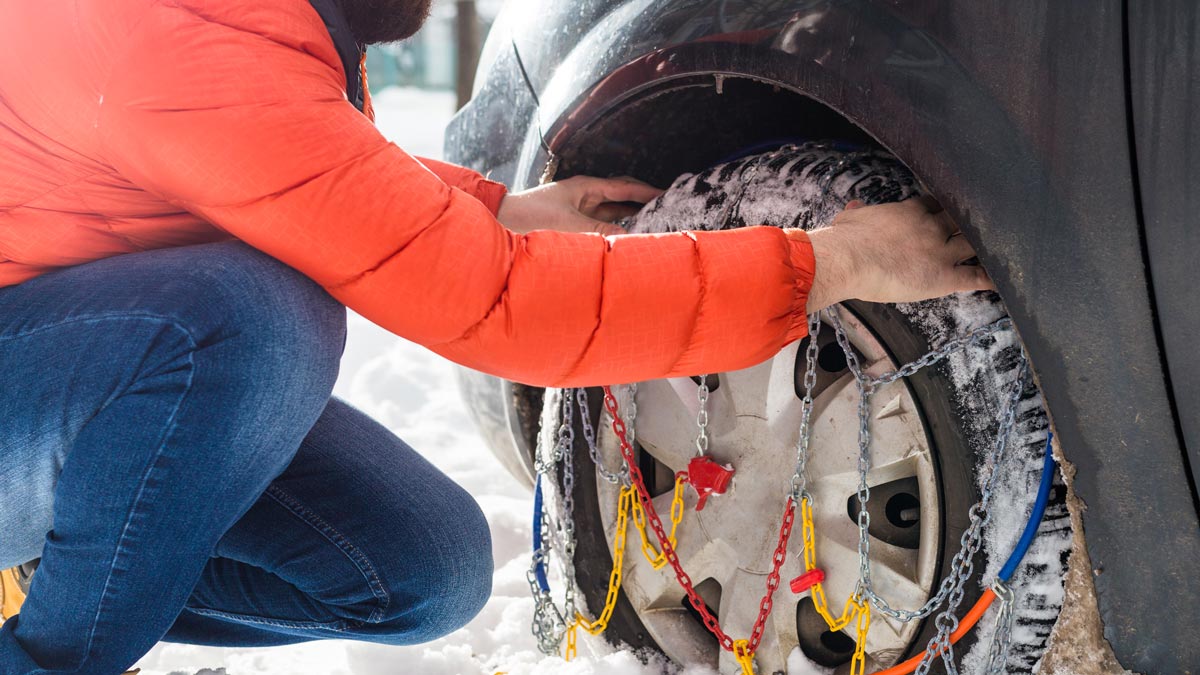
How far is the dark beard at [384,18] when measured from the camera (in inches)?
54.9

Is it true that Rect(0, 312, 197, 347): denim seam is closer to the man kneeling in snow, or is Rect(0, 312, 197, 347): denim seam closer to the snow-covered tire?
the man kneeling in snow

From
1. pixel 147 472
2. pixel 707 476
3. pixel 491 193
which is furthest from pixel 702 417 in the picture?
pixel 147 472

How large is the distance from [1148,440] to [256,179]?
0.98m

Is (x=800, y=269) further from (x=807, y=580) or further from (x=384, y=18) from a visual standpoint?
(x=384, y=18)

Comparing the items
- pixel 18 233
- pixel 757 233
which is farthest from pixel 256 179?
pixel 757 233

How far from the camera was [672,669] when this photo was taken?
67.5 inches

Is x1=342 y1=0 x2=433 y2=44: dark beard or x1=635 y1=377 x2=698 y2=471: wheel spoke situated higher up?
x1=342 y1=0 x2=433 y2=44: dark beard

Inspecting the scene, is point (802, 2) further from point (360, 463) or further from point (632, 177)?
point (360, 463)

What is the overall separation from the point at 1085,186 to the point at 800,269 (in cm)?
32

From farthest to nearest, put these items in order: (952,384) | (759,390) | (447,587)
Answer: (447,587)
(759,390)
(952,384)

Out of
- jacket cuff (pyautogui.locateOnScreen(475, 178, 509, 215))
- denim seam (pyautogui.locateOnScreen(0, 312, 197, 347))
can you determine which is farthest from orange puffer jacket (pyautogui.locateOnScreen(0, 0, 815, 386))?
jacket cuff (pyautogui.locateOnScreen(475, 178, 509, 215))

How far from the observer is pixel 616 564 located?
1717 mm

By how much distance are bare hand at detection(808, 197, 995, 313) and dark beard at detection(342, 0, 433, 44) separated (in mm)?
632

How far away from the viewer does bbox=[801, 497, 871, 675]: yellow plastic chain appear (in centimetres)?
144
